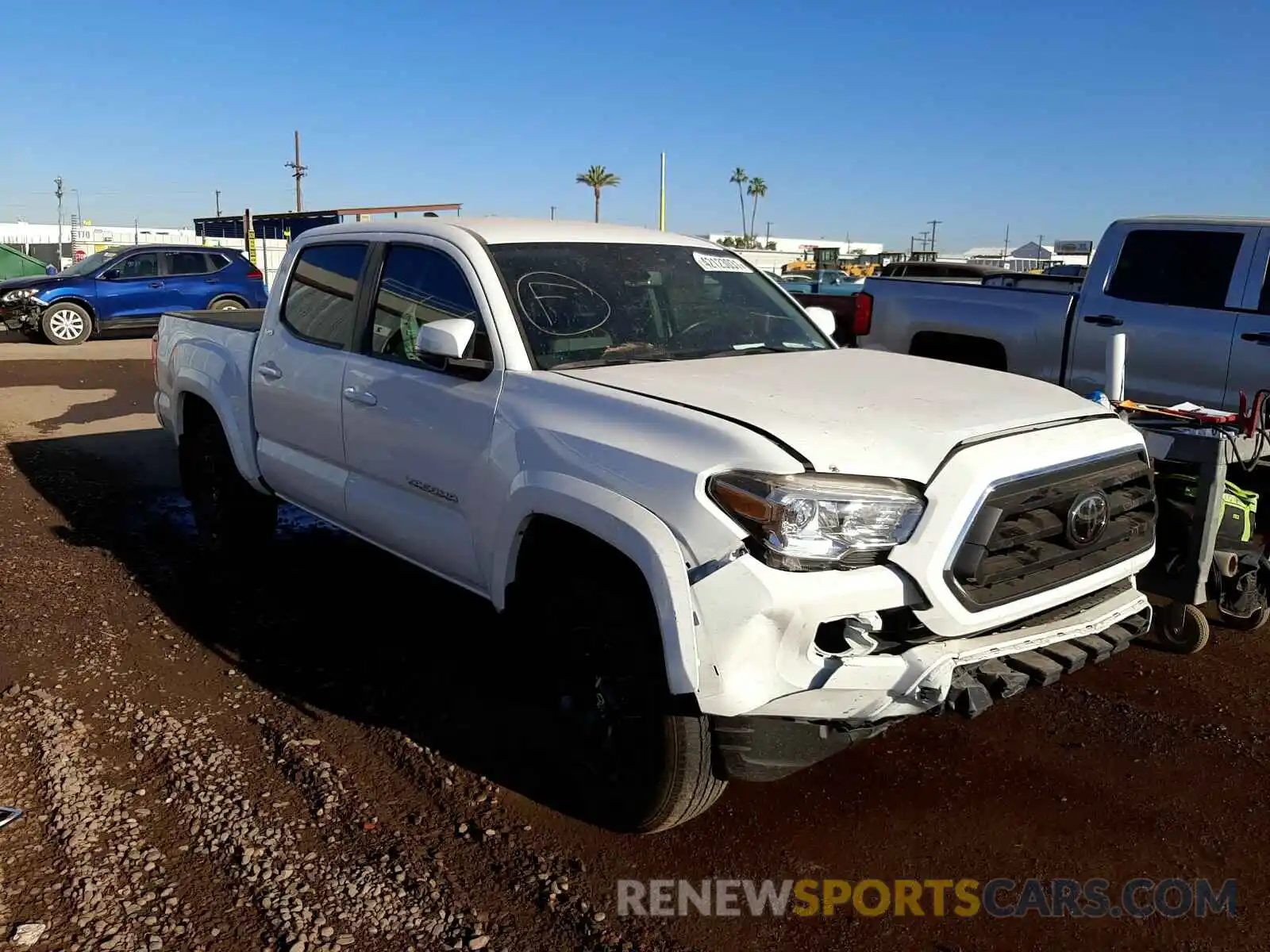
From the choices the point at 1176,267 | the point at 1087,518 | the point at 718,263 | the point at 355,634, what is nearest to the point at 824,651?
the point at 1087,518

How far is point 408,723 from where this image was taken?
153 inches

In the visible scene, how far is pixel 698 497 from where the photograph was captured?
8.97 ft

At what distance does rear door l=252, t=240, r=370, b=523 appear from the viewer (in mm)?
4469

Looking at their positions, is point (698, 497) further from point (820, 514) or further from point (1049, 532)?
point (1049, 532)

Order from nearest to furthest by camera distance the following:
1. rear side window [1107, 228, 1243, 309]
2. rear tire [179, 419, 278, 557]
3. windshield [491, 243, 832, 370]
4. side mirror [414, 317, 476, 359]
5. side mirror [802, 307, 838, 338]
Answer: side mirror [414, 317, 476, 359] → windshield [491, 243, 832, 370] → side mirror [802, 307, 838, 338] → rear tire [179, 419, 278, 557] → rear side window [1107, 228, 1243, 309]

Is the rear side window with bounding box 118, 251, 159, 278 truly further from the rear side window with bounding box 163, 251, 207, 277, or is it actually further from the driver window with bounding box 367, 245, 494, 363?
the driver window with bounding box 367, 245, 494, 363

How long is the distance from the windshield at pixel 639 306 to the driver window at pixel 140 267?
15.9m

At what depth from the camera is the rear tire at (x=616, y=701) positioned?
9.59 feet

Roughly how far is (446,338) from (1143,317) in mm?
5294

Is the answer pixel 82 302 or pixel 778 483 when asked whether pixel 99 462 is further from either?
pixel 82 302

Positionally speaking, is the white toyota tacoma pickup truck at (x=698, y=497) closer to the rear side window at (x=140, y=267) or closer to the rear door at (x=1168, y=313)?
the rear door at (x=1168, y=313)

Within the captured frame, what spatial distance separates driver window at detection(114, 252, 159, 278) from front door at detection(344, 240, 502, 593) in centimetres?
1552

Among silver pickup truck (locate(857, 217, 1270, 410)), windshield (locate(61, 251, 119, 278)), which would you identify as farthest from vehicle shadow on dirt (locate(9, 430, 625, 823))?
windshield (locate(61, 251, 119, 278))

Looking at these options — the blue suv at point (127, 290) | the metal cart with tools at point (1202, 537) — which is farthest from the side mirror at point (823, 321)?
the blue suv at point (127, 290)
